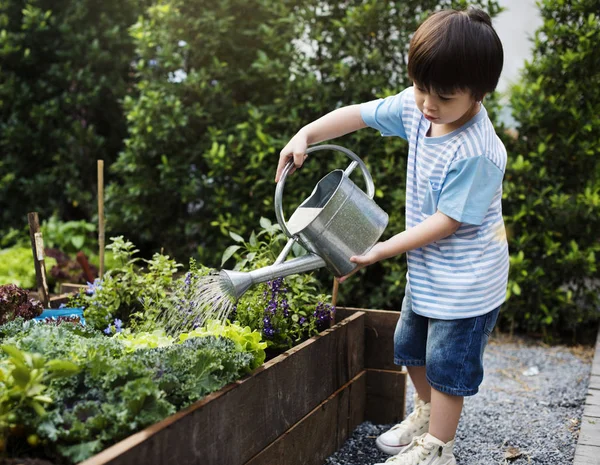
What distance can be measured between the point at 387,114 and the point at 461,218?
21.9 inches

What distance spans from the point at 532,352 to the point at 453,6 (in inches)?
80.9

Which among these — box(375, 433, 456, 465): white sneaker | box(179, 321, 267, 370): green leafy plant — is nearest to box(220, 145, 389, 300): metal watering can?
box(179, 321, 267, 370): green leafy plant

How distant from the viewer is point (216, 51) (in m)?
4.24

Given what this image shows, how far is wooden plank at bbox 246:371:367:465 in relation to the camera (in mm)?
1938

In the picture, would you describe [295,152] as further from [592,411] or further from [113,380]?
[592,411]

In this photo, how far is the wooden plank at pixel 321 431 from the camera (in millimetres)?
1938

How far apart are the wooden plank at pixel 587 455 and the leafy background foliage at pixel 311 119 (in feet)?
5.37

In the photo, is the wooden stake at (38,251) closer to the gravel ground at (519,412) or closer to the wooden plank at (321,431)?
the wooden plank at (321,431)

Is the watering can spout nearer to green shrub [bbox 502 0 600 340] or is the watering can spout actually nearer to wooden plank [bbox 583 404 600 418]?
wooden plank [bbox 583 404 600 418]

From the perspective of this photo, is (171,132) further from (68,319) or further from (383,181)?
(68,319)

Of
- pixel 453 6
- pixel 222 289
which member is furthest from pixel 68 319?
pixel 453 6

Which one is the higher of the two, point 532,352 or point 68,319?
point 68,319

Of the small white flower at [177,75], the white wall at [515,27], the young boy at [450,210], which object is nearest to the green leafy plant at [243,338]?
the young boy at [450,210]

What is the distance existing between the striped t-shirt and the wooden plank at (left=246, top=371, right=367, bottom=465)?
1.66 feet
